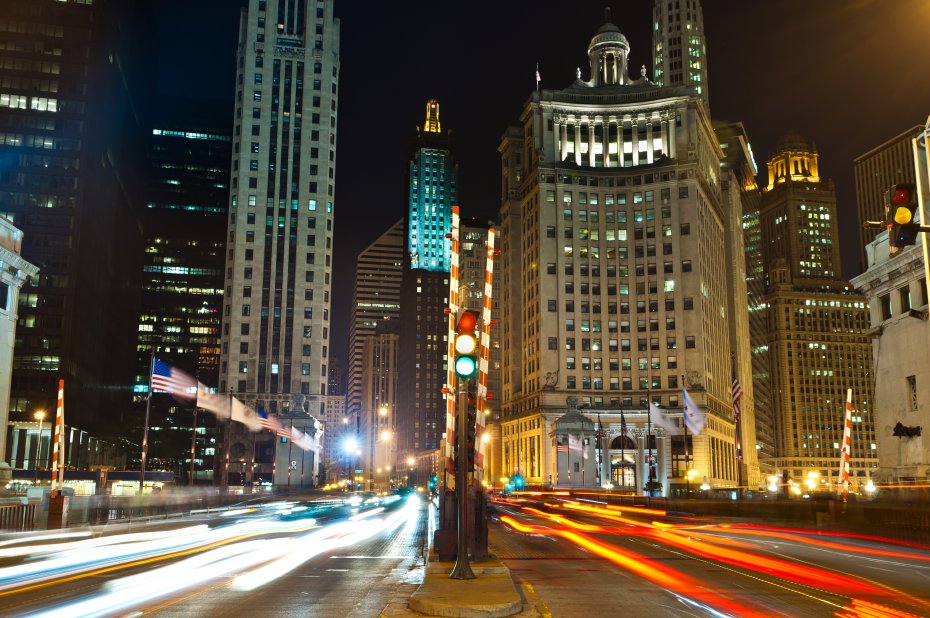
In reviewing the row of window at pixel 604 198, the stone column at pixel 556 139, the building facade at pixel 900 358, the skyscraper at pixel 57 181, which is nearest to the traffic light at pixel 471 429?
the building facade at pixel 900 358

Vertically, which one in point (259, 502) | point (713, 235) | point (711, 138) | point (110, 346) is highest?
point (711, 138)

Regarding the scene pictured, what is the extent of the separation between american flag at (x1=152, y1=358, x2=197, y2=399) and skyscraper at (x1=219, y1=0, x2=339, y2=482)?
234ft

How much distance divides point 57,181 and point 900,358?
354ft

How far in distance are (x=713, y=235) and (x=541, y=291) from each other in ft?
119

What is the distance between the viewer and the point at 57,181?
11538 cm

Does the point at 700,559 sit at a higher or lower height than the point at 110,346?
lower

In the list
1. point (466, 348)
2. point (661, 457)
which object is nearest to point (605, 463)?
point (661, 457)

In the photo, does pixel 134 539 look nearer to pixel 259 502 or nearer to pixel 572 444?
pixel 259 502

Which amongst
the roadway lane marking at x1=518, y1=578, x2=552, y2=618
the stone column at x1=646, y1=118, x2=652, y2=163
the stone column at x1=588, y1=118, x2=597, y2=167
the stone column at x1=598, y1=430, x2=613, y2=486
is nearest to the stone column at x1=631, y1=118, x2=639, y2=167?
the stone column at x1=646, y1=118, x2=652, y2=163

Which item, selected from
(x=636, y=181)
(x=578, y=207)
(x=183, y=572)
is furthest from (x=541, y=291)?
(x=183, y=572)

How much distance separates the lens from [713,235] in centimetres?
14675

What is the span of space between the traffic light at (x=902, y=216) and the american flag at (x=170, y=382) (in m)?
37.9

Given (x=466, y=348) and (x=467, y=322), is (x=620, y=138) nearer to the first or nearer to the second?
(x=467, y=322)

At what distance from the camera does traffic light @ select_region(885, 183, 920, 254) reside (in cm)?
1477
